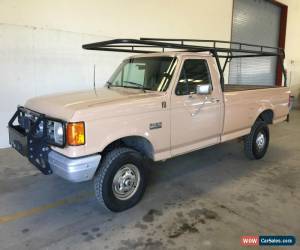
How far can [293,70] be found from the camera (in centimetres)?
1377

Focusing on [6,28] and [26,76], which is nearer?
Answer: [6,28]

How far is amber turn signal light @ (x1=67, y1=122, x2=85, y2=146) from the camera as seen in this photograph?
2.72 meters

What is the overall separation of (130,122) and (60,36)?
12.8 feet

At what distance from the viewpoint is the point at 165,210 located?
3.29m

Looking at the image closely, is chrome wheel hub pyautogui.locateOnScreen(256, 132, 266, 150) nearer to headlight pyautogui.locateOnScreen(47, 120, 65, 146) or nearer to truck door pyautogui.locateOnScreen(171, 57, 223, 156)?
truck door pyautogui.locateOnScreen(171, 57, 223, 156)

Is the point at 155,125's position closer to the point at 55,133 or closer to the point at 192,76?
the point at 192,76

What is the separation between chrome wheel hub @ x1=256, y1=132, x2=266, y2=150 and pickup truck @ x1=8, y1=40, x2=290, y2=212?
0.78 meters

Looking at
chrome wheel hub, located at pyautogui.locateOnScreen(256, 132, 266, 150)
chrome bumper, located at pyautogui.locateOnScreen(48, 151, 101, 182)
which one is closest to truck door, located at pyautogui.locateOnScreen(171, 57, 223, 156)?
chrome bumper, located at pyautogui.locateOnScreen(48, 151, 101, 182)

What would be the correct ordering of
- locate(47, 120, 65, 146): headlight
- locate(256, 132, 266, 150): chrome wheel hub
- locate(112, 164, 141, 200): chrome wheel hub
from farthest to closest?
locate(256, 132, 266, 150): chrome wheel hub → locate(112, 164, 141, 200): chrome wheel hub → locate(47, 120, 65, 146): headlight

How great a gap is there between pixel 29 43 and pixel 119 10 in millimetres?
2388

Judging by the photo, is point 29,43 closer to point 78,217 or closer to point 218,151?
point 78,217

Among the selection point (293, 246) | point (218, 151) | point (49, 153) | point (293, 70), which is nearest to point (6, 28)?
point (49, 153)

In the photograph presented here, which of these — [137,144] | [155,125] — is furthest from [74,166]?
[155,125]

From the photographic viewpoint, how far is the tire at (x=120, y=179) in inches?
120
